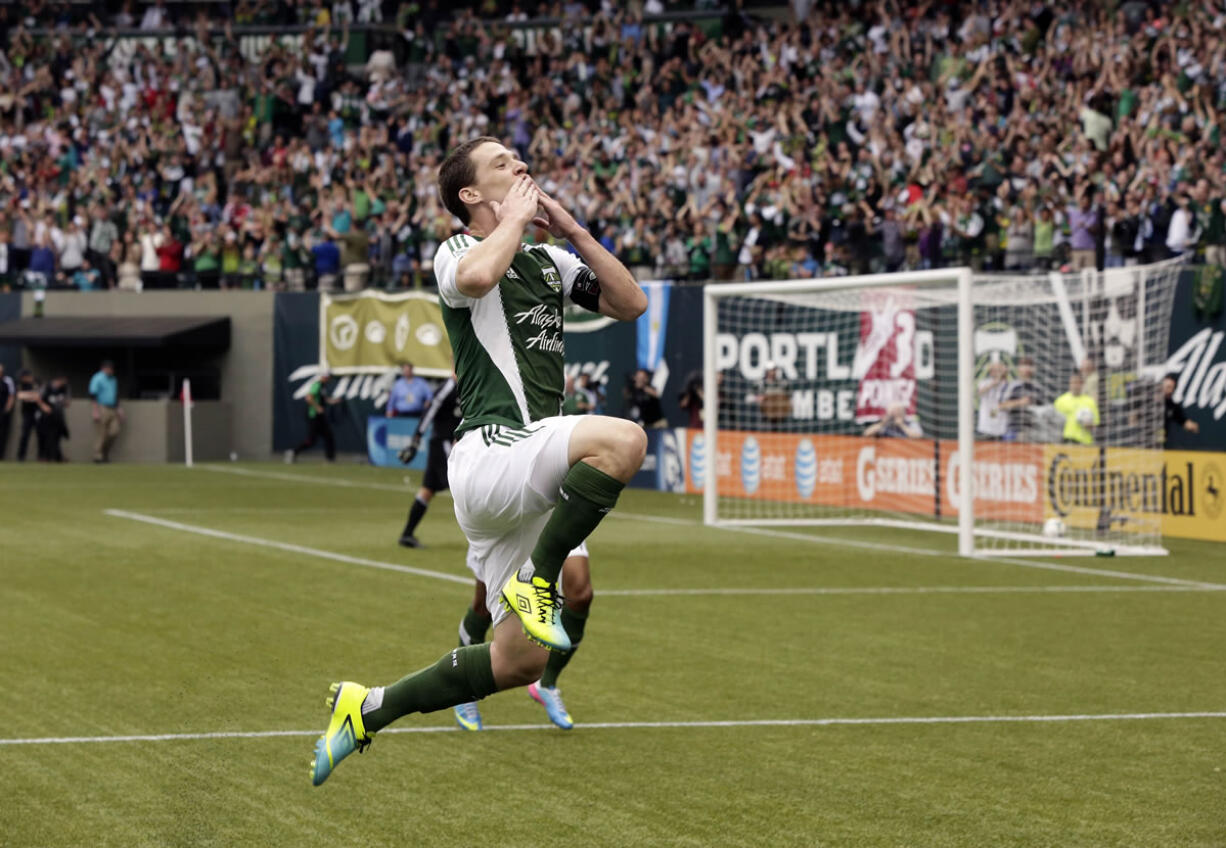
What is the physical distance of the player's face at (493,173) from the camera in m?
6.09

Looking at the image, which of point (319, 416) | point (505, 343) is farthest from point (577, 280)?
point (319, 416)

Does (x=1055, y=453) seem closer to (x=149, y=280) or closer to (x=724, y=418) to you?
(x=724, y=418)

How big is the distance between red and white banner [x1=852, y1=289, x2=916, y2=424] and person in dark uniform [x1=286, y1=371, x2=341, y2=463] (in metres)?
14.0

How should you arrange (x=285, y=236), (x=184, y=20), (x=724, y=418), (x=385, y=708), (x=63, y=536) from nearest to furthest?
1. (x=385, y=708)
2. (x=63, y=536)
3. (x=724, y=418)
4. (x=285, y=236)
5. (x=184, y=20)

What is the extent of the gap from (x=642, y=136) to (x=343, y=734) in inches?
1071

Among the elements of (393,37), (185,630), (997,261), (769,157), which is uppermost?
(393,37)

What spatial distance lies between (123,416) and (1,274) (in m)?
4.26

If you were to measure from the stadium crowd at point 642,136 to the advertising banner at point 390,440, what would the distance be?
105 inches

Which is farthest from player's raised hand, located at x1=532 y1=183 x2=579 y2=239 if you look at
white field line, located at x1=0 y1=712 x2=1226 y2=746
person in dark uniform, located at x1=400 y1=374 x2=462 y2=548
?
person in dark uniform, located at x1=400 y1=374 x2=462 y2=548

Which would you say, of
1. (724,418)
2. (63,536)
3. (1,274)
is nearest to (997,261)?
(724,418)

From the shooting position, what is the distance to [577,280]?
6410 millimetres

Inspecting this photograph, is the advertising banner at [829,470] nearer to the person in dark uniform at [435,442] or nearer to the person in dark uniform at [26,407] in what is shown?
the person in dark uniform at [435,442]

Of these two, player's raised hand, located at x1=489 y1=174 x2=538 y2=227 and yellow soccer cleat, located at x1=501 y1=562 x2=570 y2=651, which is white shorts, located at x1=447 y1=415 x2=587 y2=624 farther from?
player's raised hand, located at x1=489 y1=174 x2=538 y2=227

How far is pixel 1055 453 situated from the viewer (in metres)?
20.2
